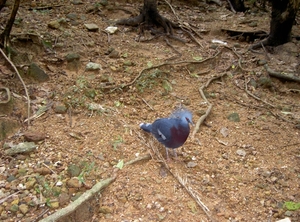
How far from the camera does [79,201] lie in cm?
300

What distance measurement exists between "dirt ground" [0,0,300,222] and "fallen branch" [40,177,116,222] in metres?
0.08

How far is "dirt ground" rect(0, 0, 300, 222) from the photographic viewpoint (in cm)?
320

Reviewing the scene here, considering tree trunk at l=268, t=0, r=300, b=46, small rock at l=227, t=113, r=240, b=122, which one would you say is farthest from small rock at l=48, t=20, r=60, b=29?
tree trunk at l=268, t=0, r=300, b=46

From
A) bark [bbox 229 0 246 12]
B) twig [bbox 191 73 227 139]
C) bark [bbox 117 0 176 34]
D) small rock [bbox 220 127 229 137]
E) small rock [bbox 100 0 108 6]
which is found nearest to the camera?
twig [bbox 191 73 227 139]

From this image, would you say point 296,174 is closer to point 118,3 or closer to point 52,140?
point 52,140

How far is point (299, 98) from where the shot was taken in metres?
5.93

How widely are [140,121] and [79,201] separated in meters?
1.79

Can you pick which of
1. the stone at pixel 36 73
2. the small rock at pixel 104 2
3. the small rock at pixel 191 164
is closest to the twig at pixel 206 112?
the small rock at pixel 191 164

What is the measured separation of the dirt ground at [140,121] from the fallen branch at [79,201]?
8 cm

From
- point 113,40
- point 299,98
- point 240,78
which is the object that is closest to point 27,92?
point 113,40

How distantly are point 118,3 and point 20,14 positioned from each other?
289 centimetres

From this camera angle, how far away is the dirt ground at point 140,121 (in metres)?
3.20

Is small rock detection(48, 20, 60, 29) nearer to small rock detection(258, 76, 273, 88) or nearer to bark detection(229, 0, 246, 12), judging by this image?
small rock detection(258, 76, 273, 88)

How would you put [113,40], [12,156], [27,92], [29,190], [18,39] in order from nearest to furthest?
[29,190] → [12,156] → [27,92] → [18,39] → [113,40]
